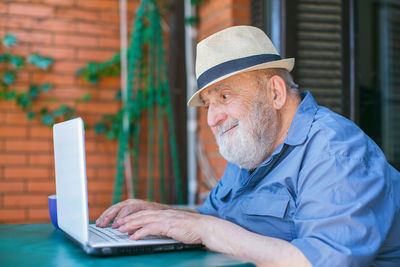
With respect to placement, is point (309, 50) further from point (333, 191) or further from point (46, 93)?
point (46, 93)

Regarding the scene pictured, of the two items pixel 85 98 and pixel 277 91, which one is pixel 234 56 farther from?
pixel 85 98

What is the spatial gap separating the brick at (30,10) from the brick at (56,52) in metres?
0.24

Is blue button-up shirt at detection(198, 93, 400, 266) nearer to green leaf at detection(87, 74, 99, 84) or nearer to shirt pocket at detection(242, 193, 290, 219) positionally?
shirt pocket at detection(242, 193, 290, 219)

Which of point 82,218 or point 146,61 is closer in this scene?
point 82,218

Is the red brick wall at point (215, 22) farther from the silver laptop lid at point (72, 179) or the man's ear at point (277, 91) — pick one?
the silver laptop lid at point (72, 179)

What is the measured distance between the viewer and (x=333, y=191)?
1.11 meters

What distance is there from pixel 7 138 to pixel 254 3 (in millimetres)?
1900

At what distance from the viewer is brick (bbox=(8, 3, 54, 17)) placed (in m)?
3.23

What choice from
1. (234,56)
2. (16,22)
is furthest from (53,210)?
(16,22)

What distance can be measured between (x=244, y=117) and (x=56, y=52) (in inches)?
86.8

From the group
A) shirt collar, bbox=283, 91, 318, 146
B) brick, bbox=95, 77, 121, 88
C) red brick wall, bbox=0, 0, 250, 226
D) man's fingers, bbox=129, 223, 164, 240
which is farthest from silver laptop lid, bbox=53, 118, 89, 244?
brick, bbox=95, 77, 121, 88

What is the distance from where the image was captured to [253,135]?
1496 millimetres

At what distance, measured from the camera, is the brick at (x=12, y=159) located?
3184 mm

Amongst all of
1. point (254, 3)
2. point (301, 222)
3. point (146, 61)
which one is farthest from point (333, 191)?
point (146, 61)
